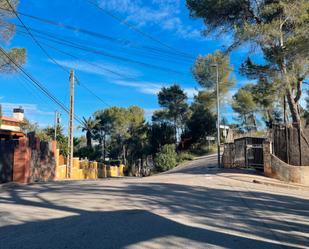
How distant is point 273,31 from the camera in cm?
2022

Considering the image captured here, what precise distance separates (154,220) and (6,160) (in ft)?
42.2

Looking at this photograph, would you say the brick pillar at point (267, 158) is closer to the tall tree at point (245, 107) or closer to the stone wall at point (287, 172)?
the stone wall at point (287, 172)

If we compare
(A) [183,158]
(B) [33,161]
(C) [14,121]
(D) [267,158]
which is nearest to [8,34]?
(B) [33,161]

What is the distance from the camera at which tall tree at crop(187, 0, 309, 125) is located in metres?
20.4

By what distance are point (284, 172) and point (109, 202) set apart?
1143cm

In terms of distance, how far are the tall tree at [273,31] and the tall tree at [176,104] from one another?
112 ft

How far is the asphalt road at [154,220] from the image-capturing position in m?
6.68

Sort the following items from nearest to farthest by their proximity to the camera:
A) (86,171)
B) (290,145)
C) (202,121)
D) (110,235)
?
(110,235) < (290,145) < (86,171) < (202,121)

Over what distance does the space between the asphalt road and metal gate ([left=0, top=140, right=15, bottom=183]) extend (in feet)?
24.4

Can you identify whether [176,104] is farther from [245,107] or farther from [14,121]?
[14,121]

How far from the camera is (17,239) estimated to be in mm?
6598

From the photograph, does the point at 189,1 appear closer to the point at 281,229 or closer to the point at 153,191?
the point at 153,191

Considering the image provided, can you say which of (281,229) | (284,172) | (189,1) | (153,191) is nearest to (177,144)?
(189,1)

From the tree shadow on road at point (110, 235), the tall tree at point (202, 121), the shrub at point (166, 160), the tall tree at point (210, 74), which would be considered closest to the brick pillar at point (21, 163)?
the tree shadow on road at point (110, 235)
